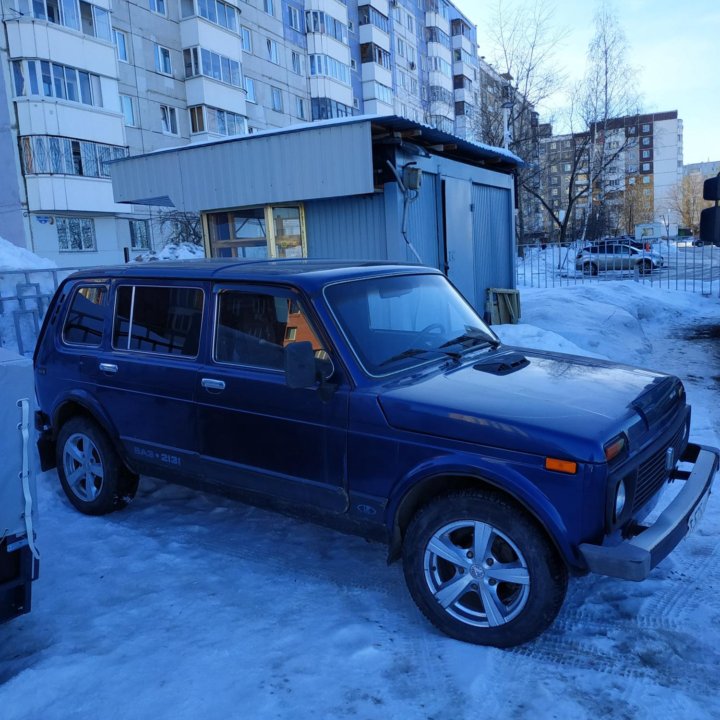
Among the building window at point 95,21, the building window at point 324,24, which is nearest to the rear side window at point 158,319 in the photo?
the building window at point 95,21

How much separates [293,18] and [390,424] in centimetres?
4625

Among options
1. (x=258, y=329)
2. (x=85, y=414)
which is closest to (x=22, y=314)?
(x=85, y=414)

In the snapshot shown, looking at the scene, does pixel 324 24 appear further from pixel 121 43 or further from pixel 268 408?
pixel 268 408

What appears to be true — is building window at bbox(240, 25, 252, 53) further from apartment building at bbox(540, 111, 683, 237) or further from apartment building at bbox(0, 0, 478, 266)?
apartment building at bbox(540, 111, 683, 237)

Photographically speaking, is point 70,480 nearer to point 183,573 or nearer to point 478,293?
point 183,573

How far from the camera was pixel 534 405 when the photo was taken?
10.1ft

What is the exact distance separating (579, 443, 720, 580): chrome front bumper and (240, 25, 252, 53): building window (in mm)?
41411

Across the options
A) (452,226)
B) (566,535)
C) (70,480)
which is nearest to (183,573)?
(70,480)

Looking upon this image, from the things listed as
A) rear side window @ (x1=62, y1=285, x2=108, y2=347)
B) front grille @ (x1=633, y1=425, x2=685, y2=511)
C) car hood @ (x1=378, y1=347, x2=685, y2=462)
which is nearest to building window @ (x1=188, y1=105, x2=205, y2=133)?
rear side window @ (x1=62, y1=285, x2=108, y2=347)

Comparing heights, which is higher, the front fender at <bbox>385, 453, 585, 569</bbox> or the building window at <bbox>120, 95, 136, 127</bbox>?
the building window at <bbox>120, 95, 136, 127</bbox>

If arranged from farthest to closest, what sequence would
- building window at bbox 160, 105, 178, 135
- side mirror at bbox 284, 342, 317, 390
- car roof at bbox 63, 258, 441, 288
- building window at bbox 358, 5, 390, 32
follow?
building window at bbox 358, 5, 390, 32 → building window at bbox 160, 105, 178, 135 → car roof at bbox 63, 258, 441, 288 → side mirror at bbox 284, 342, 317, 390

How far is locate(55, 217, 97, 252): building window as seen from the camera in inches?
1144

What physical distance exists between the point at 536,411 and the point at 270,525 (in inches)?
92.5

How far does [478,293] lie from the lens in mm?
12688
